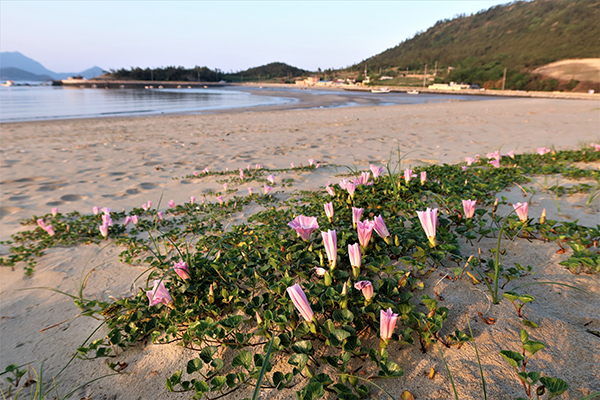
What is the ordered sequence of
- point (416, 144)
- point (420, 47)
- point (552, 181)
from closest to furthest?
point (552, 181)
point (416, 144)
point (420, 47)

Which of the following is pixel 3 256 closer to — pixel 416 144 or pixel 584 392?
pixel 584 392

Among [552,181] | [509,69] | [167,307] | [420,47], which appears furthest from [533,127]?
[420,47]

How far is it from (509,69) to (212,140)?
291ft

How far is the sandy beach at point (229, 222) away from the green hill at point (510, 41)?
71.7 m

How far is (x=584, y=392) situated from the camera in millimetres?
1288

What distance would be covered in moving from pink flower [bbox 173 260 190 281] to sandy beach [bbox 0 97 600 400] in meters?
0.46

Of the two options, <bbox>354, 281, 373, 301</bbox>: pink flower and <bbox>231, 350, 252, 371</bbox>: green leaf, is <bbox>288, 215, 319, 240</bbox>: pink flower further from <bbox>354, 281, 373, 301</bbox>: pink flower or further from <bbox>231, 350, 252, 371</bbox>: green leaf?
<bbox>231, 350, 252, 371</bbox>: green leaf

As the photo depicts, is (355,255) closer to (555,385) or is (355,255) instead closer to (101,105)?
(555,385)

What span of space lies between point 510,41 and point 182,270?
465 feet

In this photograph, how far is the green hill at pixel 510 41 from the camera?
7300 centimetres

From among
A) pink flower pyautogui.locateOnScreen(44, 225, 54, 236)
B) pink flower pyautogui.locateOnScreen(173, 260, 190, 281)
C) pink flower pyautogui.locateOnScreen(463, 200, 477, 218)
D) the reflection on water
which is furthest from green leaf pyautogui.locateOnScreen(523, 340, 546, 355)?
the reflection on water

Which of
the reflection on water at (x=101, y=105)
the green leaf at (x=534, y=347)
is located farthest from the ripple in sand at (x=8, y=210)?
the reflection on water at (x=101, y=105)

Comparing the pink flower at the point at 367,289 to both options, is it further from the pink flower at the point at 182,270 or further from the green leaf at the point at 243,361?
the pink flower at the point at 182,270

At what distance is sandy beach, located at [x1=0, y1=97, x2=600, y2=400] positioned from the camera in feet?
4.96
